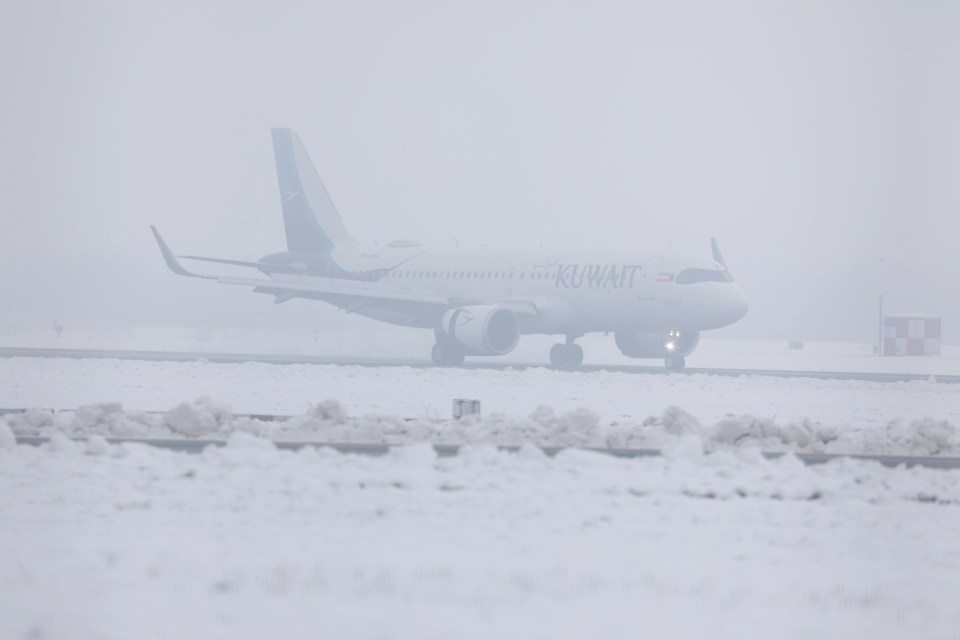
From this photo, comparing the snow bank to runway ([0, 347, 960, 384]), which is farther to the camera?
runway ([0, 347, 960, 384])

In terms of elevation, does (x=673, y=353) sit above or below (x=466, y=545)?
above

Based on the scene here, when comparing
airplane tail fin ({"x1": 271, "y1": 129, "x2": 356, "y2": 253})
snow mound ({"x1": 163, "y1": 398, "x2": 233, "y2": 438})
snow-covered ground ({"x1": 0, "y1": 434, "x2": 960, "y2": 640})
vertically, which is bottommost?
snow-covered ground ({"x1": 0, "y1": 434, "x2": 960, "y2": 640})

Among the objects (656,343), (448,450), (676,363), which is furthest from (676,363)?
(448,450)

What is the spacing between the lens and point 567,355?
3962cm

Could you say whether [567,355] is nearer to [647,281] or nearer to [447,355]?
[447,355]

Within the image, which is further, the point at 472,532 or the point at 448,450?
the point at 448,450

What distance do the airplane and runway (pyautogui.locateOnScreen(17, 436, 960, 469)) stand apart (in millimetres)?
19549

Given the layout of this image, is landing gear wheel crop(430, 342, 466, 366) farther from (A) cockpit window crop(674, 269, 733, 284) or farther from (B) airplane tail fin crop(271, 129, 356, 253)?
(B) airplane tail fin crop(271, 129, 356, 253)

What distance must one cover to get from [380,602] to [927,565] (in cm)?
435

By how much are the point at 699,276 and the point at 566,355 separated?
19.2ft

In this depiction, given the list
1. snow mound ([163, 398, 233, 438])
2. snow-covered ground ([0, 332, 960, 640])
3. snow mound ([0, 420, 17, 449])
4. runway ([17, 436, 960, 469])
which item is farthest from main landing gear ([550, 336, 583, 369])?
snow mound ([0, 420, 17, 449])

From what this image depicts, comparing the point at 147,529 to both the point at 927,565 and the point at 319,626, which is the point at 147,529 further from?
the point at 927,565

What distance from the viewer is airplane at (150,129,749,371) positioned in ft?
117

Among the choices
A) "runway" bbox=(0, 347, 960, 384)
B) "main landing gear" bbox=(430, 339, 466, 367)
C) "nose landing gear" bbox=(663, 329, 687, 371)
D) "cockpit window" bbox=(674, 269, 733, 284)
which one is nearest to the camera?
"cockpit window" bbox=(674, 269, 733, 284)
